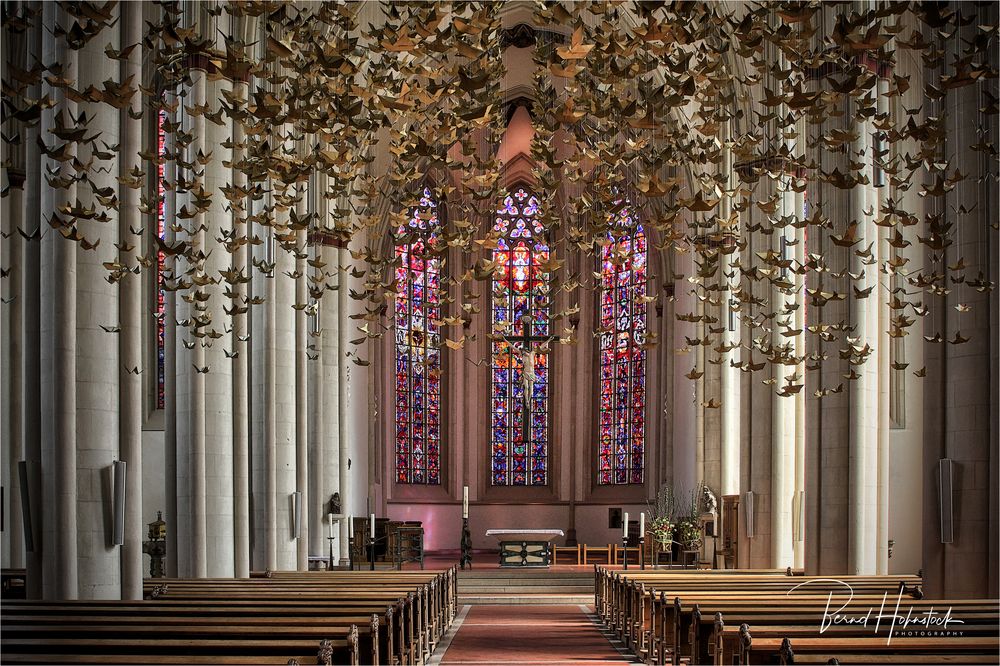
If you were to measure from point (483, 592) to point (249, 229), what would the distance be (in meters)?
8.21

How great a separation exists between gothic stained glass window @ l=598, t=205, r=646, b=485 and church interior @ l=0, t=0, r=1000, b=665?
2.99 feet

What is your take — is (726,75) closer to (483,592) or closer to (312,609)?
(312,609)

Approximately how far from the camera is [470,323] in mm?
14766

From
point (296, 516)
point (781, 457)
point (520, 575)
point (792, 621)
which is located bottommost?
point (520, 575)

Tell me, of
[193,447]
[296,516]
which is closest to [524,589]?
[296,516]

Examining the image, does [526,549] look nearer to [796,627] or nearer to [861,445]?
[861,445]

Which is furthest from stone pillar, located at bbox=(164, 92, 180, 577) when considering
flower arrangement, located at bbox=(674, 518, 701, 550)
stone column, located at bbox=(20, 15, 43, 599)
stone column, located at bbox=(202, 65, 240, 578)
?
flower arrangement, located at bbox=(674, 518, 701, 550)

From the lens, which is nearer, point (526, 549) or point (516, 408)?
point (526, 549)

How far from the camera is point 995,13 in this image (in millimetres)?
10680

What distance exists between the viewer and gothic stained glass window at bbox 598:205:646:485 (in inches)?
1192

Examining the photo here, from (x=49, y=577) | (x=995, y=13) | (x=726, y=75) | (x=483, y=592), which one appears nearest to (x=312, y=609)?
(x=49, y=577)

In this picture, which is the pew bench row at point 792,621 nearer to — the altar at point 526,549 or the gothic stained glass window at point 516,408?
the altar at point 526,549

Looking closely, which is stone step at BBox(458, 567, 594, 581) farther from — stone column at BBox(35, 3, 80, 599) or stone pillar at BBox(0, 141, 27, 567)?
stone column at BBox(35, 3, 80, 599)

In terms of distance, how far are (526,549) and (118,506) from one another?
13.2 m
